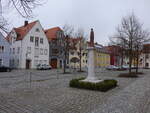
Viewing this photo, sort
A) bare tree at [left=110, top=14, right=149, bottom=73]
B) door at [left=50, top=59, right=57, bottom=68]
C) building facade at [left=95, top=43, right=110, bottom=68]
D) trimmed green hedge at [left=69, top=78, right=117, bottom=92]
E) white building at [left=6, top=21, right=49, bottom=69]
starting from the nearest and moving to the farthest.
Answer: trimmed green hedge at [left=69, top=78, right=117, bottom=92] < bare tree at [left=110, top=14, right=149, bottom=73] < white building at [left=6, top=21, right=49, bottom=69] < door at [left=50, top=59, right=57, bottom=68] < building facade at [left=95, top=43, right=110, bottom=68]

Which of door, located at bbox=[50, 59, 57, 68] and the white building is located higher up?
the white building

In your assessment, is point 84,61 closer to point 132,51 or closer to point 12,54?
point 12,54

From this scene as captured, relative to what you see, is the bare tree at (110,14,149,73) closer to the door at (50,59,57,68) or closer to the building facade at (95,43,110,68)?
the door at (50,59,57,68)

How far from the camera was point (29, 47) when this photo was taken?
143 ft

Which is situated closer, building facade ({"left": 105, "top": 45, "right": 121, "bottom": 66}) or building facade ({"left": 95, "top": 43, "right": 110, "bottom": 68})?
building facade ({"left": 105, "top": 45, "right": 121, "bottom": 66})

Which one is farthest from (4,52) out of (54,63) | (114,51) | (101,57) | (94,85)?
(101,57)

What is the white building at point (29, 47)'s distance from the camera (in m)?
42.1

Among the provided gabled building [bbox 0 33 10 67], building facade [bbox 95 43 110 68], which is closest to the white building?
gabled building [bbox 0 33 10 67]

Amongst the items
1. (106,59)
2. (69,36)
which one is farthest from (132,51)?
(106,59)

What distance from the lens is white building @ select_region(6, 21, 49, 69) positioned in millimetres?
42084

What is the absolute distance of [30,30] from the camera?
43625mm

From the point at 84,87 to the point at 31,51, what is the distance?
34.2 m

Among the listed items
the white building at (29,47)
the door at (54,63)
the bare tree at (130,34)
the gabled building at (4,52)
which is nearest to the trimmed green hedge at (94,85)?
the bare tree at (130,34)

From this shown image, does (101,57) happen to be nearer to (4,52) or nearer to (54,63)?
(54,63)
